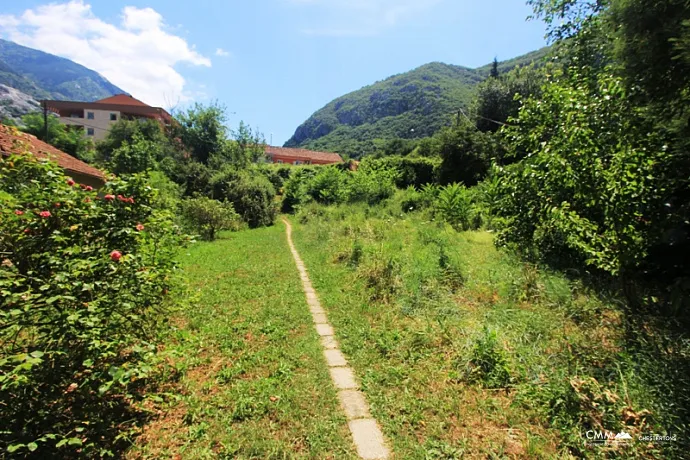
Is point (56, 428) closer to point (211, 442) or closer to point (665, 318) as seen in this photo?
point (211, 442)

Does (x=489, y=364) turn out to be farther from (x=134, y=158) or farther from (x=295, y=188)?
(x=134, y=158)

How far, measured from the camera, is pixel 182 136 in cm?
2666

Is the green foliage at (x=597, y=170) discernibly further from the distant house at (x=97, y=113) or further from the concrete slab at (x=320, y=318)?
the distant house at (x=97, y=113)

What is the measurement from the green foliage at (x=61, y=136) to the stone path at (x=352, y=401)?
3709cm

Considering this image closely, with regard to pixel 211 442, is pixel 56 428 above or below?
above

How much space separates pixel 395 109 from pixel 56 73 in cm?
14609

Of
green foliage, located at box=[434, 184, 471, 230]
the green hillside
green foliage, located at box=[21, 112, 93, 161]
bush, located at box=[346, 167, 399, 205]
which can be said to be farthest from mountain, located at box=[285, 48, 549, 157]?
the green hillside

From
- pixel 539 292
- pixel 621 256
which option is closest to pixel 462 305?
pixel 539 292

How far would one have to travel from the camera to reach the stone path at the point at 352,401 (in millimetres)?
2331

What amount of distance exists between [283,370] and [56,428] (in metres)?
1.76

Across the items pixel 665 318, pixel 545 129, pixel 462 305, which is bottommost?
pixel 462 305

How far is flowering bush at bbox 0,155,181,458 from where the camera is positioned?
1809 millimetres

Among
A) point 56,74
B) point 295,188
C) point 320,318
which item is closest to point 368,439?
point 320,318

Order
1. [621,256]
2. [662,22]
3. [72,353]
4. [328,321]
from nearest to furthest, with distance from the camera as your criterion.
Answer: [72,353], [662,22], [621,256], [328,321]
